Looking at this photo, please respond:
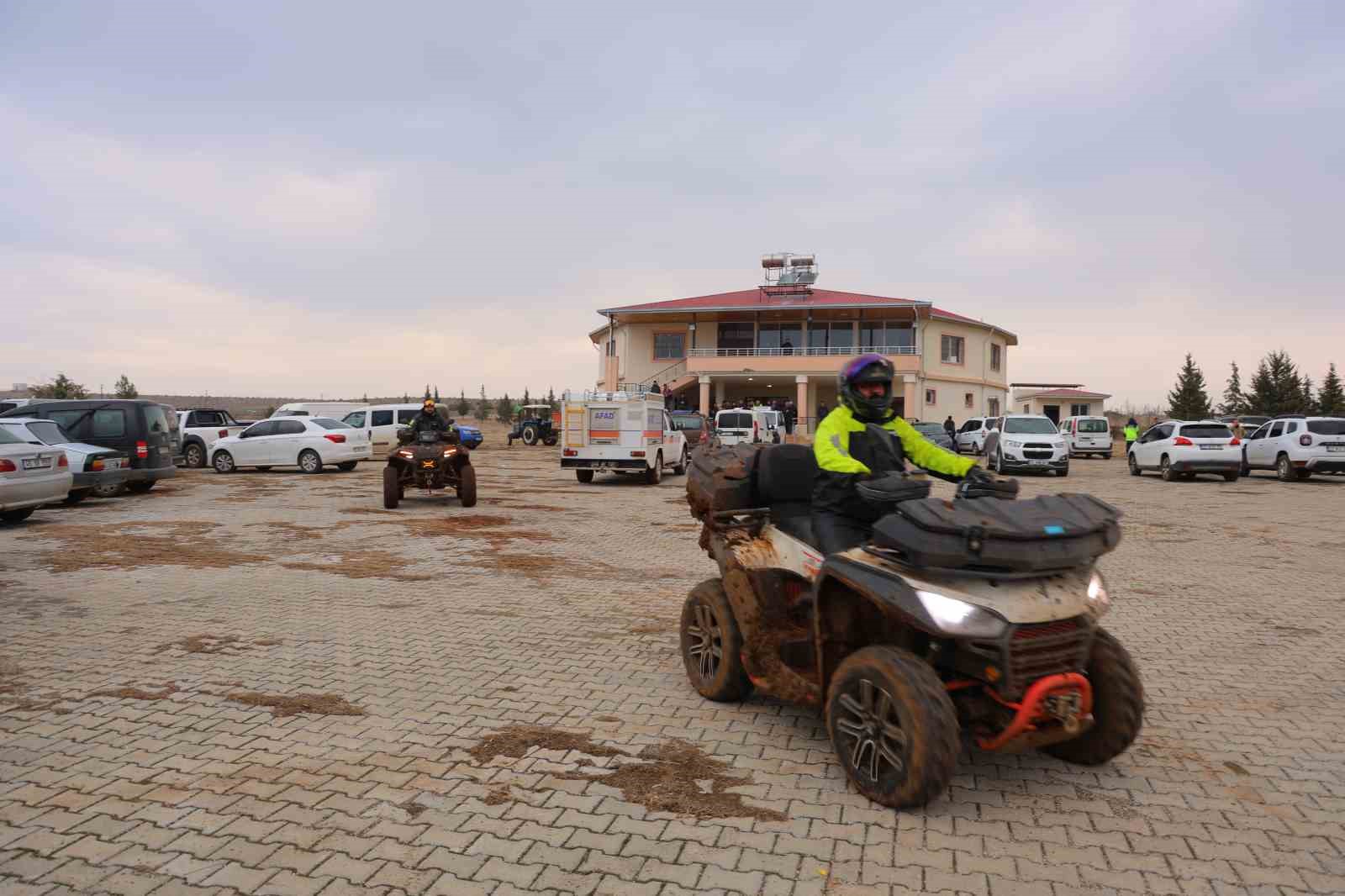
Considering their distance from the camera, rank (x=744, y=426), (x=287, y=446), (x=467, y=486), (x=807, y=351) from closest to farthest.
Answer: (x=467, y=486)
(x=287, y=446)
(x=744, y=426)
(x=807, y=351)

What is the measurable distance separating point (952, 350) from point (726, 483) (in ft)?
142

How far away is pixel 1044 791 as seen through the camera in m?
3.76

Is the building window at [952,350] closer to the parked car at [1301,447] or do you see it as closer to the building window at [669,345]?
the building window at [669,345]

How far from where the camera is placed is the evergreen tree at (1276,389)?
2004 inches

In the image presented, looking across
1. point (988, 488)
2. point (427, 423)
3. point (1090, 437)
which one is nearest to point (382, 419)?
point (427, 423)

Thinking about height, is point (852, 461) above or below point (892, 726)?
above

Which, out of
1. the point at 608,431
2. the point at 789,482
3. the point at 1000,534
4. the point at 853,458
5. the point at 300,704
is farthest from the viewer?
the point at 608,431

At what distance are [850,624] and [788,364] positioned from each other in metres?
38.0

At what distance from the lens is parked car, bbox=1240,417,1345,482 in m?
19.9

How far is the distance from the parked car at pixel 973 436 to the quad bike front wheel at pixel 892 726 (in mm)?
29316

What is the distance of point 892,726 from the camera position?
346cm

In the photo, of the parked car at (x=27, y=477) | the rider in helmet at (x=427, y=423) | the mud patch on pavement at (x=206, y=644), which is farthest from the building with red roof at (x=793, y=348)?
the mud patch on pavement at (x=206, y=644)

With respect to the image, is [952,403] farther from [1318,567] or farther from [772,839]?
[772,839]

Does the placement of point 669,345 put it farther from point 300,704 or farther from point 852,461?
point 852,461
